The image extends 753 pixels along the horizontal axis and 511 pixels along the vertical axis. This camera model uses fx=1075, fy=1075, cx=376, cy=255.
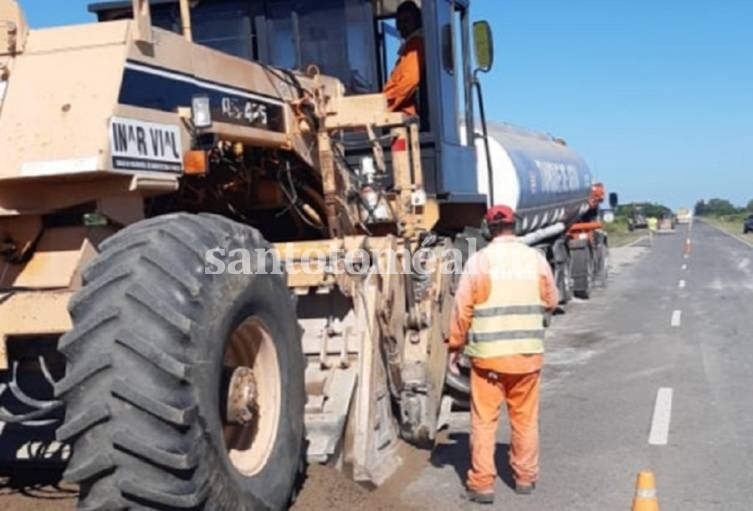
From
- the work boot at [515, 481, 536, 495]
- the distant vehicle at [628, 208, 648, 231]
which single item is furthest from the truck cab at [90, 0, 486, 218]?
the distant vehicle at [628, 208, 648, 231]

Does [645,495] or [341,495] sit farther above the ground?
[645,495]

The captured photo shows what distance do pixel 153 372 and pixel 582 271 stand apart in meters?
16.8

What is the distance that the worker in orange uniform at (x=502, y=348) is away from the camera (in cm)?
649

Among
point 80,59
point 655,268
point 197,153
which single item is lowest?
point 655,268

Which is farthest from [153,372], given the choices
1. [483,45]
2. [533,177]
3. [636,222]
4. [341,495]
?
[636,222]

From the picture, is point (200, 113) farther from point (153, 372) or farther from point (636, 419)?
point (636, 419)

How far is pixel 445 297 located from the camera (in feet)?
26.0

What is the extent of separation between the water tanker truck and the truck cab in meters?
0.02

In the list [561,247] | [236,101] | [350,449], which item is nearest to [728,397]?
[350,449]

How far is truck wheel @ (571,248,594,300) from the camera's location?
20.0m

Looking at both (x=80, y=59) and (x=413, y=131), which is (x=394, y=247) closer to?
(x=413, y=131)

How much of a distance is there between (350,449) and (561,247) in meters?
13.3

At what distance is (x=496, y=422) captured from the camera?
6531mm

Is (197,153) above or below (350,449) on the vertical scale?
above
